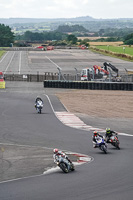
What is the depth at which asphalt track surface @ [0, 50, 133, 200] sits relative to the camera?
1720 cm

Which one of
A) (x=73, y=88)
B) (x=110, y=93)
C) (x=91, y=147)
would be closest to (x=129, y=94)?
(x=110, y=93)

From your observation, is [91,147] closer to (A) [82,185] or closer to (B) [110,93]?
(A) [82,185]

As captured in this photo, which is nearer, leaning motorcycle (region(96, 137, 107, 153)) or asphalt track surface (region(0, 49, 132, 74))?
leaning motorcycle (region(96, 137, 107, 153))

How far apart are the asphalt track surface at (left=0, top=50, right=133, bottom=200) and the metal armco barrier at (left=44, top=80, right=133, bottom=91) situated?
1637cm

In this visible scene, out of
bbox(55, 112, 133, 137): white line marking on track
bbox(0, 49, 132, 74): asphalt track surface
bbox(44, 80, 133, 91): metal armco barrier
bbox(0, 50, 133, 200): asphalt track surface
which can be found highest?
bbox(0, 50, 133, 200): asphalt track surface

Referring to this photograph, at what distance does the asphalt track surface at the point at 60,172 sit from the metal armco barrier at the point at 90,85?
53.7ft

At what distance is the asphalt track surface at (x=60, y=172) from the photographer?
56.4 feet

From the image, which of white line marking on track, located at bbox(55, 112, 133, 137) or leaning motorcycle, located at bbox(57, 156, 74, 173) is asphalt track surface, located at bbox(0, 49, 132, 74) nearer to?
white line marking on track, located at bbox(55, 112, 133, 137)

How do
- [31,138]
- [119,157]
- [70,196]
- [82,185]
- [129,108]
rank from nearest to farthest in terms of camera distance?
[70,196] < [82,185] < [119,157] < [31,138] < [129,108]

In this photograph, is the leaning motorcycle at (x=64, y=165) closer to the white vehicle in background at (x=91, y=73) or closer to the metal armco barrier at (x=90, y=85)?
the metal armco barrier at (x=90, y=85)

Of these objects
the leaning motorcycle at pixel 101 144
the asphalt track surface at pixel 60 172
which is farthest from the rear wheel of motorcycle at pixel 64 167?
the leaning motorcycle at pixel 101 144

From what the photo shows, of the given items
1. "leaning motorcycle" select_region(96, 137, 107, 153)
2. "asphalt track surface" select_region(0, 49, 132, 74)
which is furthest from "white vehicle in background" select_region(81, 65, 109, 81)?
"leaning motorcycle" select_region(96, 137, 107, 153)

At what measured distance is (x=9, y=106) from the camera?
47719 millimetres

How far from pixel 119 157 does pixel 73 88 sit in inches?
1623
